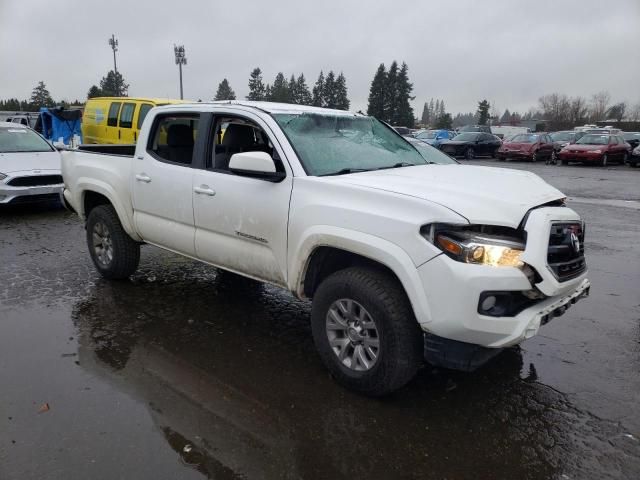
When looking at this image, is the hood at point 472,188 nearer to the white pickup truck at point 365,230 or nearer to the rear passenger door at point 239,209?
the white pickup truck at point 365,230

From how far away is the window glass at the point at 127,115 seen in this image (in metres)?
12.8

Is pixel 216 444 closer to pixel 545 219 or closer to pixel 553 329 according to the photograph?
pixel 545 219

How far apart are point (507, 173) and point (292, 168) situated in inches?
64.7

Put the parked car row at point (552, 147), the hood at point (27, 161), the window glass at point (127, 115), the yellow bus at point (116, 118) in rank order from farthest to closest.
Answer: the parked car row at point (552, 147) < the window glass at point (127, 115) < the yellow bus at point (116, 118) < the hood at point (27, 161)

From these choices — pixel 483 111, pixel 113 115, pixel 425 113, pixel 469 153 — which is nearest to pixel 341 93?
pixel 483 111

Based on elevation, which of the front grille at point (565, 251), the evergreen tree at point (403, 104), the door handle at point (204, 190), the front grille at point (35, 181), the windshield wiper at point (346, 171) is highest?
the evergreen tree at point (403, 104)

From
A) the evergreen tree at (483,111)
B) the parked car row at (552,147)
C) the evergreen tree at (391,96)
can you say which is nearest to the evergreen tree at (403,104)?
the evergreen tree at (391,96)

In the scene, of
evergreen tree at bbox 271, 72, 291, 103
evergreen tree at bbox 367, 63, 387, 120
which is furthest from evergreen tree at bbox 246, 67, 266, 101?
evergreen tree at bbox 367, 63, 387, 120

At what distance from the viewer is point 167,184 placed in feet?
15.3

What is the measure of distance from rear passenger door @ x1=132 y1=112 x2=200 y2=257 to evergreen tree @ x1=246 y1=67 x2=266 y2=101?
75.9m

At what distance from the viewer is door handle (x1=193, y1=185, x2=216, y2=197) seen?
13.8ft

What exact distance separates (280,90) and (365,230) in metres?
78.7

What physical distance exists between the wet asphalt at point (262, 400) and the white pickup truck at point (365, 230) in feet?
1.35

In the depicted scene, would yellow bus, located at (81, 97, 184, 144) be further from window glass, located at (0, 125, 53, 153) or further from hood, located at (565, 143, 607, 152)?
hood, located at (565, 143, 607, 152)
